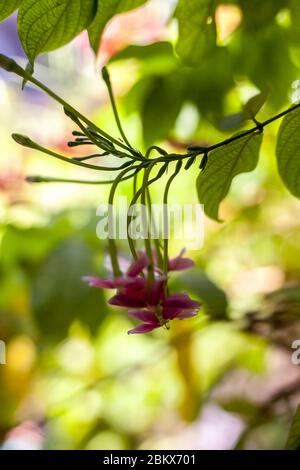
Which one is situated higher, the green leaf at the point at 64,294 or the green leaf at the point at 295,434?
the green leaf at the point at 64,294

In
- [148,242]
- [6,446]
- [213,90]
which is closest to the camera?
[148,242]

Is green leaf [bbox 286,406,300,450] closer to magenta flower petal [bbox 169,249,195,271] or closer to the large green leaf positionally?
magenta flower petal [bbox 169,249,195,271]

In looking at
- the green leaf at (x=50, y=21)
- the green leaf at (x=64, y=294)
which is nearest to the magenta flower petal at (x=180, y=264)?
the green leaf at (x=50, y=21)

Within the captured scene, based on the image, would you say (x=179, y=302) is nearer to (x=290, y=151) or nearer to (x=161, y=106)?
(x=290, y=151)

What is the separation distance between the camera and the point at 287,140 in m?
0.38

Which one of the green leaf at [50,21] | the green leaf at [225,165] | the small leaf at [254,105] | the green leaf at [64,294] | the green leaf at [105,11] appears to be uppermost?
the green leaf at [105,11]

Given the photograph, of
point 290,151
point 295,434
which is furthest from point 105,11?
point 295,434

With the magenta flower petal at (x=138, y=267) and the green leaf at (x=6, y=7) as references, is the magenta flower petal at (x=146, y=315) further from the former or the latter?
the green leaf at (x=6, y=7)

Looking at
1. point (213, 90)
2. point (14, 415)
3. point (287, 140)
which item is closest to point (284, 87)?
point (213, 90)

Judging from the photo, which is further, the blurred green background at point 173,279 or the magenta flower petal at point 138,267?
the blurred green background at point 173,279

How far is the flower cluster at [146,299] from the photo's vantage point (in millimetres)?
333

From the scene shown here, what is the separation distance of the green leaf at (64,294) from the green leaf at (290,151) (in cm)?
29

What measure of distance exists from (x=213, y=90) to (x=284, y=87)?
7 cm
